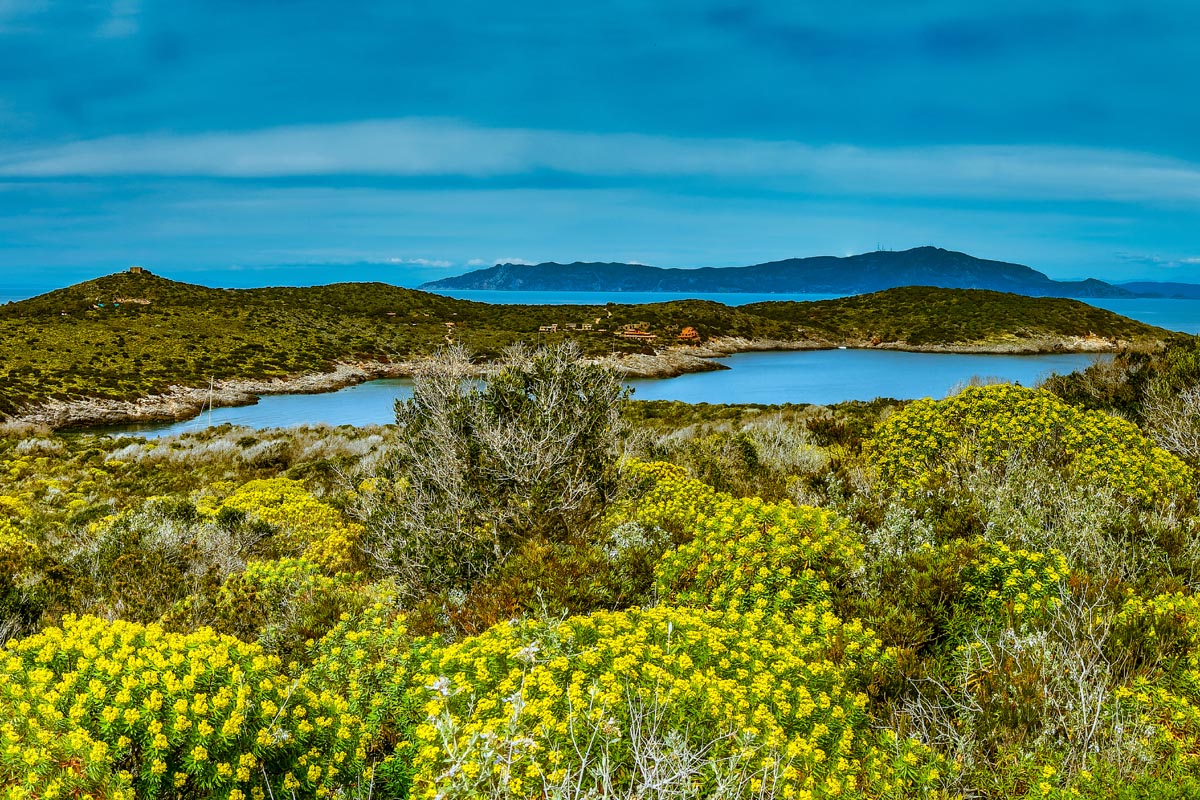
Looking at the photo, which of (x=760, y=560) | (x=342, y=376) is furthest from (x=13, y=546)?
(x=342, y=376)

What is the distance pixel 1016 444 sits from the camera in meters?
7.63

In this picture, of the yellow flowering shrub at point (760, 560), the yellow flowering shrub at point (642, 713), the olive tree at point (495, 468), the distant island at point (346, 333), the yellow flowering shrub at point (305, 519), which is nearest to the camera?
the yellow flowering shrub at point (642, 713)

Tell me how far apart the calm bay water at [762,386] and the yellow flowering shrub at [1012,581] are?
31.0 meters

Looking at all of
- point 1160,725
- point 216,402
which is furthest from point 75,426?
point 1160,725

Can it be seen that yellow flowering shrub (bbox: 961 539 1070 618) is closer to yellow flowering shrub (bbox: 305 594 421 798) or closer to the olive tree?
yellow flowering shrub (bbox: 305 594 421 798)

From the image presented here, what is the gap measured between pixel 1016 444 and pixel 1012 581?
4065 millimetres

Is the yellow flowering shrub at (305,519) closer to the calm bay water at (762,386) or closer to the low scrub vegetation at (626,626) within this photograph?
the low scrub vegetation at (626,626)

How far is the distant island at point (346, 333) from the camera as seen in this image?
49719 mm

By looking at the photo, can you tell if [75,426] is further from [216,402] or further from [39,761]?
[39,761]

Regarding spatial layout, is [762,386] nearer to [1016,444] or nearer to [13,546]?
[1016,444]

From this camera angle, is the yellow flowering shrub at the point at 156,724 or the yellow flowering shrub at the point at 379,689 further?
the yellow flowering shrub at the point at 379,689

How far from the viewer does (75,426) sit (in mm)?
40938

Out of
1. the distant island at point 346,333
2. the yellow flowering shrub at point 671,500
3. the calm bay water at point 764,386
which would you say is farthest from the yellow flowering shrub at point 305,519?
the distant island at point 346,333

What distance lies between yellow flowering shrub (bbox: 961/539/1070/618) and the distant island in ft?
141
